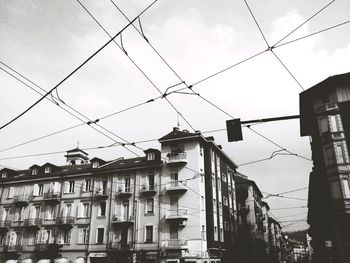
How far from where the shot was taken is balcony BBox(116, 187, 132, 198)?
35.5 meters

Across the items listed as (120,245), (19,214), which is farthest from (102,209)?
(19,214)

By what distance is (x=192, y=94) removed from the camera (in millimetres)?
12289

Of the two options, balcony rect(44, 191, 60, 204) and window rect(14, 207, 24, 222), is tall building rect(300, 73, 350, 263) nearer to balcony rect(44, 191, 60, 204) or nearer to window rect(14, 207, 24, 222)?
balcony rect(44, 191, 60, 204)

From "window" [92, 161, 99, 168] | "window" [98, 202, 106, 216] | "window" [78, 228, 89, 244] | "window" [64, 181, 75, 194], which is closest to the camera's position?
"window" [78, 228, 89, 244]

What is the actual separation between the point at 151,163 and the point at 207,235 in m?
10.3

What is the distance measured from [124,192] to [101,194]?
10.3 feet

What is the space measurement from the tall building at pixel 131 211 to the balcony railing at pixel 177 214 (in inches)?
4.4

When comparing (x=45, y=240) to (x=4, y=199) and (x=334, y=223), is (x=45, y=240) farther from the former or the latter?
(x=334, y=223)

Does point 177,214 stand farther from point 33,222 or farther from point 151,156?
point 33,222

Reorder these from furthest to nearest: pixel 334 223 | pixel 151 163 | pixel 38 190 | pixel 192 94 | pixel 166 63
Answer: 1. pixel 38 190
2. pixel 151 163
3. pixel 334 223
4. pixel 192 94
5. pixel 166 63

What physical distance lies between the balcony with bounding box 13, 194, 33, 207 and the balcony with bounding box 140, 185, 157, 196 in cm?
1638

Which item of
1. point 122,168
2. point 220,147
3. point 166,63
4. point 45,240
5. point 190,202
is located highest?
point 220,147

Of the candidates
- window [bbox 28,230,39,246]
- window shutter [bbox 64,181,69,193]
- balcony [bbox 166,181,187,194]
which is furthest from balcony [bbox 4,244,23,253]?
balcony [bbox 166,181,187,194]

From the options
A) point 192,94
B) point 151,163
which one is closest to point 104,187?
point 151,163
